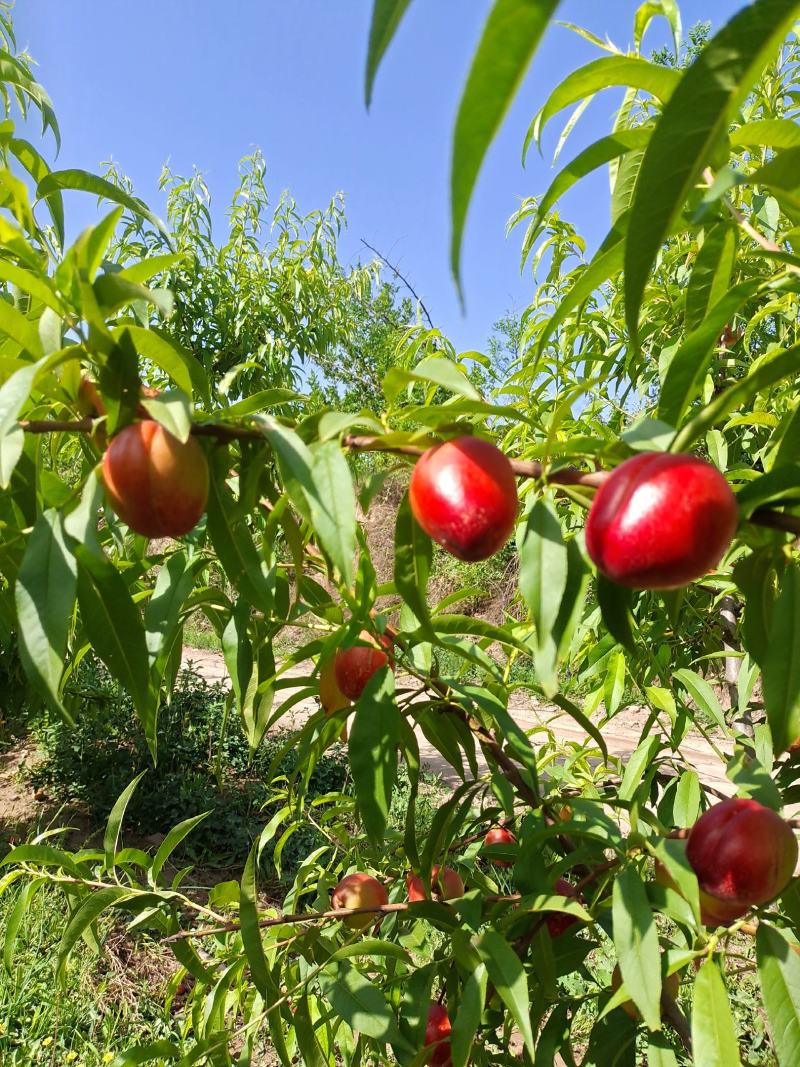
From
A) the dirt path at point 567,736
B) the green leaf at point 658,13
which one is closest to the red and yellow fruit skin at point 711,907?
the green leaf at point 658,13

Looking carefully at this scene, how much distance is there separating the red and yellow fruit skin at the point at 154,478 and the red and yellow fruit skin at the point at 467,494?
0.12 metres

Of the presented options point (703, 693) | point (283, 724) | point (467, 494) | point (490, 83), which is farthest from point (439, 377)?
point (283, 724)

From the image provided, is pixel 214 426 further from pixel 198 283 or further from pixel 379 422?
pixel 198 283

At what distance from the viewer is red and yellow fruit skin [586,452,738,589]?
312 mm

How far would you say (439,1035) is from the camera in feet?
2.37

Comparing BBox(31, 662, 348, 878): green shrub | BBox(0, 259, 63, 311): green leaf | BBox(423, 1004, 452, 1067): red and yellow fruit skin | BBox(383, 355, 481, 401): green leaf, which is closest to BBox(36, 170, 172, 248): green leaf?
BBox(0, 259, 63, 311): green leaf

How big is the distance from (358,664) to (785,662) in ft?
1.07

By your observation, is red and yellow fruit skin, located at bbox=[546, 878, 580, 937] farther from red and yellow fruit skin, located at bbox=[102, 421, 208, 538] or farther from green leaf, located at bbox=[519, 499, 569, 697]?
red and yellow fruit skin, located at bbox=[102, 421, 208, 538]

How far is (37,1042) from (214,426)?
1.93 m

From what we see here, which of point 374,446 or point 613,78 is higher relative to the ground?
point 613,78

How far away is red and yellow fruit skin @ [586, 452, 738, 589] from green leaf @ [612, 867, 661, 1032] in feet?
0.86

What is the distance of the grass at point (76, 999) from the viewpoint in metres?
1.65

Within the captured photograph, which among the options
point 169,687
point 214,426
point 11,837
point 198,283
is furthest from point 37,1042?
point 198,283

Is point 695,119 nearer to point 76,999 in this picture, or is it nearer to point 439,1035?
point 439,1035
